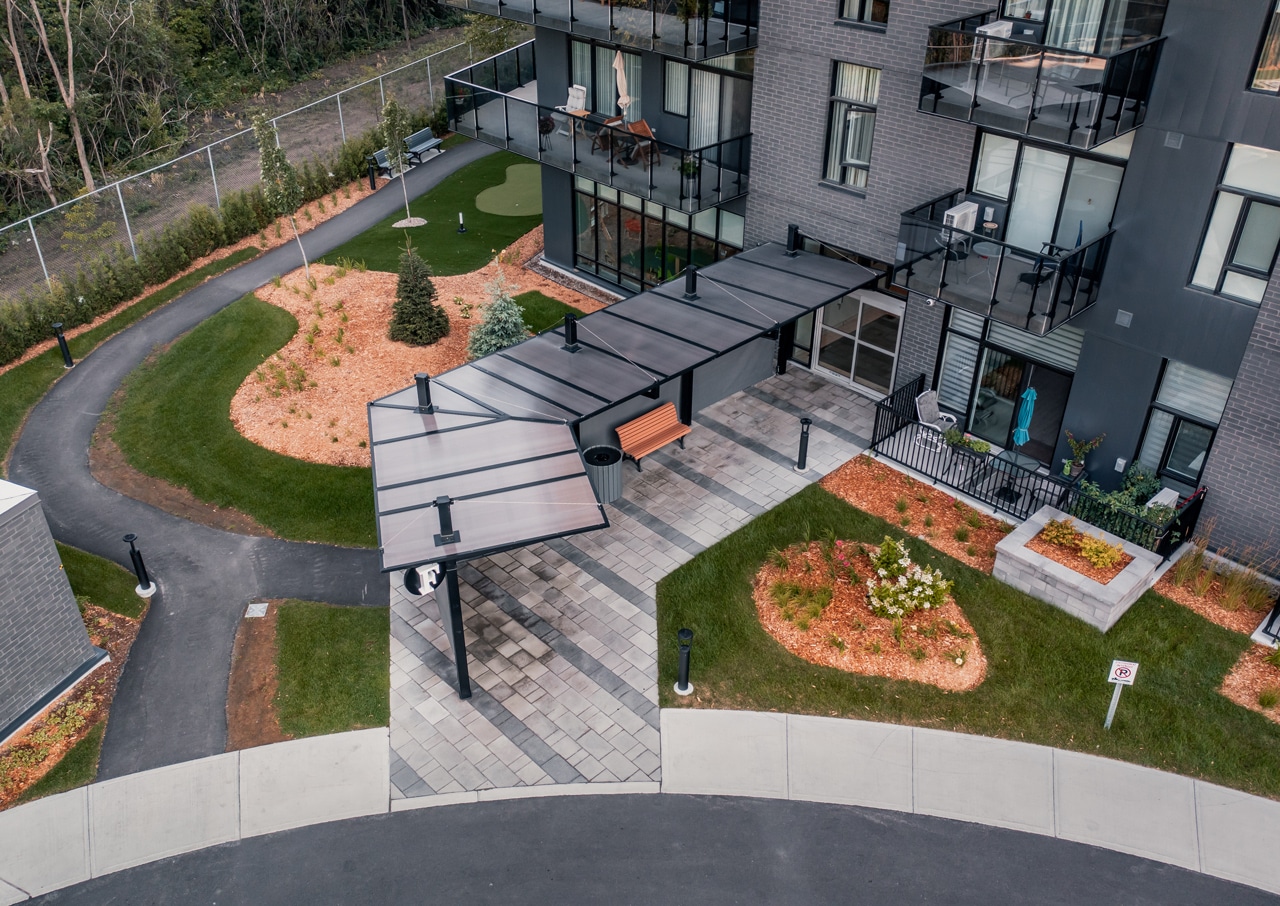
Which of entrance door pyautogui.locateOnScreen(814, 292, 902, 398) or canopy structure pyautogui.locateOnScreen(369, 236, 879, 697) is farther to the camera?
entrance door pyautogui.locateOnScreen(814, 292, 902, 398)

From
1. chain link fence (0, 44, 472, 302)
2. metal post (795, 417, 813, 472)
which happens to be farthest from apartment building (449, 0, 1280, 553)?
chain link fence (0, 44, 472, 302)

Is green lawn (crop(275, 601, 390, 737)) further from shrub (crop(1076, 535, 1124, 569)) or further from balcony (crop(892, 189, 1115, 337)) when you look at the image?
shrub (crop(1076, 535, 1124, 569))

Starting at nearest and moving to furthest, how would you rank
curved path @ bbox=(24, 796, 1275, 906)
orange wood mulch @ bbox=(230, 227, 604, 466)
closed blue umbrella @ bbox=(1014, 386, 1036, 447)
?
curved path @ bbox=(24, 796, 1275, 906) → closed blue umbrella @ bbox=(1014, 386, 1036, 447) → orange wood mulch @ bbox=(230, 227, 604, 466)

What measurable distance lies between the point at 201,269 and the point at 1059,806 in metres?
22.6

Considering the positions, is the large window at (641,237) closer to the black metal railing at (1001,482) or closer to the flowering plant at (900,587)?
the black metal railing at (1001,482)

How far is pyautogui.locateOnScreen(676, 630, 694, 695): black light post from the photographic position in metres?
13.3

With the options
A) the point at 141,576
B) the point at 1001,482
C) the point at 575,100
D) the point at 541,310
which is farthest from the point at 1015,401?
the point at 141,576

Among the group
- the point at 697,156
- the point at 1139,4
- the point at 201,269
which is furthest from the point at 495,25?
the point at 1139,4

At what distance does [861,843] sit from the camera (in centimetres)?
1221

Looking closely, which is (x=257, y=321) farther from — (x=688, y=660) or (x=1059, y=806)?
(x=1059, y=806)

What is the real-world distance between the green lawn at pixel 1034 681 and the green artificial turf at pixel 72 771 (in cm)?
733

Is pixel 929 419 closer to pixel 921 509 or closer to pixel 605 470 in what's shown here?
pixel 921 509

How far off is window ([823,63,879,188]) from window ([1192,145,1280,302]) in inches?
230

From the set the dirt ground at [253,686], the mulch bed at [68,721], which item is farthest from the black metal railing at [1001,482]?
the mulch bed at [68,721]
